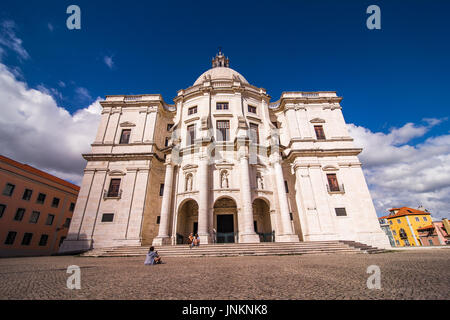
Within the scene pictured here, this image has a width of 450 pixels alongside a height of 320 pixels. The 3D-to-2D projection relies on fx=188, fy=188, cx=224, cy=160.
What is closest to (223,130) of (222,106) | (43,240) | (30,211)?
(222,106)

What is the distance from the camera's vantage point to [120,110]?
82.2 feet

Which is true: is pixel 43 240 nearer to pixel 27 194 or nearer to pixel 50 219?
pixel 50 219

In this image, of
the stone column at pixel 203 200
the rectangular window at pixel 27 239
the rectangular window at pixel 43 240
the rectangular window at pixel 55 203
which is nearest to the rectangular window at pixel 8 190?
the rectangular window at pixel 27 239

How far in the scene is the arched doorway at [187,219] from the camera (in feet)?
66.2

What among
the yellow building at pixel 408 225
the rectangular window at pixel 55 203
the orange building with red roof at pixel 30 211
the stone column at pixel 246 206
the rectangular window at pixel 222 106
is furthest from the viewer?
the yellow building at pixel 408 225

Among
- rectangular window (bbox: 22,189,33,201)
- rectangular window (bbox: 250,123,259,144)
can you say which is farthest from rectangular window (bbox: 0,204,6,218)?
rectangular window (bbox: 250,123,259,144)

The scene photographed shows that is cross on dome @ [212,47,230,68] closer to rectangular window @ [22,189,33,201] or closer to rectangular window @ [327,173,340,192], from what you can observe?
rectangular window @ [327,173,340,192]

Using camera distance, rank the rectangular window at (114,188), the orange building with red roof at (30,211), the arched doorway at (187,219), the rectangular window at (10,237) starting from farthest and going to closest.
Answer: the orange building with red roof at (30,211), the rectangular window at (10,237), the rectangular window at (114,188), the arched doorway at (187,219)

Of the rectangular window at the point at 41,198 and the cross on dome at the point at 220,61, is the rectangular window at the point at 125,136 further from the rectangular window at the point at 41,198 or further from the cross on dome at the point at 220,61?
the cross on dome at the point at 220,61

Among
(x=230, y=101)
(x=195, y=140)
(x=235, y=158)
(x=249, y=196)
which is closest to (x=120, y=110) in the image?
(x=195, y=140)

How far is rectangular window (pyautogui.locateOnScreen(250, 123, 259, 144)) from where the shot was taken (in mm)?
22484

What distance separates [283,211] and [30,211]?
33.1 m

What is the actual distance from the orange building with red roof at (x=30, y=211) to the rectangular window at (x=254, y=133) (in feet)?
99.2
